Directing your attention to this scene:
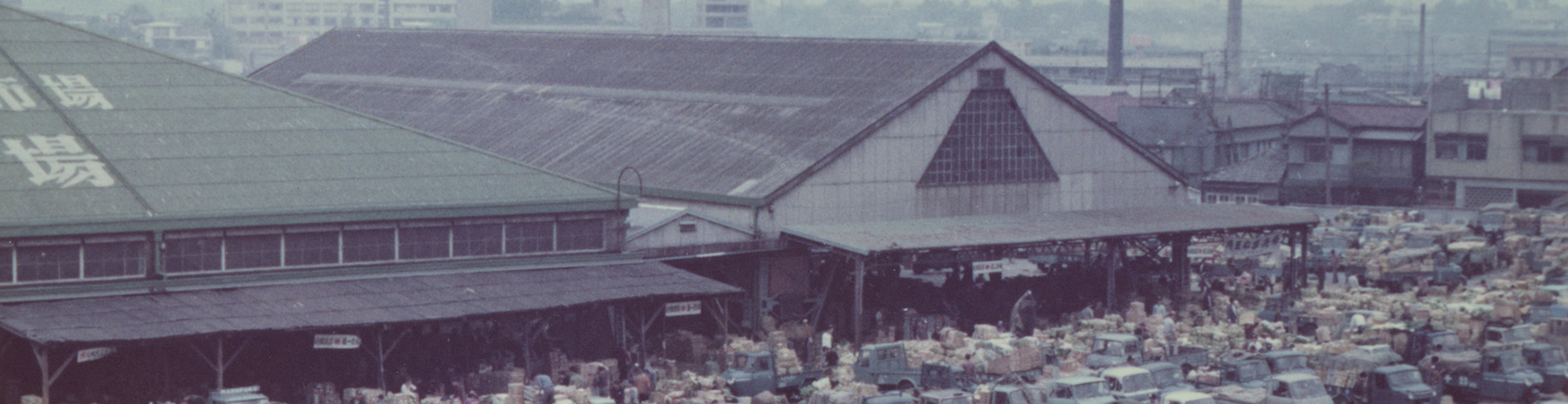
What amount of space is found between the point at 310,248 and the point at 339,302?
8.76 ft

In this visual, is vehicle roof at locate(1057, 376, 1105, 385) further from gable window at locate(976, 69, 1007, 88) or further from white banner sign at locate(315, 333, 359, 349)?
gable window at locate(976, 69, 1007, 88)

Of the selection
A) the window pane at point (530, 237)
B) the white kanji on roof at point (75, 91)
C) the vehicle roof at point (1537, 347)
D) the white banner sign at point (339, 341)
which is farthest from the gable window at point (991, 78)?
the white kanji on roof at point (75, 91)

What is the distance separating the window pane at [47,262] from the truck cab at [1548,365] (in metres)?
33.3

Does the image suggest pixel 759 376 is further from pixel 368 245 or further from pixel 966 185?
pixel 966 185

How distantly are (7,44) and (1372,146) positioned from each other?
3262 inches

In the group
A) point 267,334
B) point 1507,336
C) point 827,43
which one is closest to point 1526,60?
point 827,43

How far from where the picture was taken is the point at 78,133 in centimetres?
4794

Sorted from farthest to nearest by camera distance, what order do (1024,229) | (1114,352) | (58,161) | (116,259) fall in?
(1024,229) → (1114,352) → (58,161) → (116,259)

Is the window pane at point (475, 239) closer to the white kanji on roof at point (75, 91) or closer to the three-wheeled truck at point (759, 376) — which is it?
the three-wheeled truck at point (759, 376)

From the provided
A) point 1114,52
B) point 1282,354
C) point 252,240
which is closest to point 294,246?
point 252,240

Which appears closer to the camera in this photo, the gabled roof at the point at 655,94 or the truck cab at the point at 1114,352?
the truck cab at the point at 1114,352

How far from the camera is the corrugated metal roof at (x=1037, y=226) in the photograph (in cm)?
5597

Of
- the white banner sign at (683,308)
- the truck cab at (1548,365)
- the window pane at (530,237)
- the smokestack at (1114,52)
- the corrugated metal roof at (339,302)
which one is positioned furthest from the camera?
the smokestack at (1114,52)

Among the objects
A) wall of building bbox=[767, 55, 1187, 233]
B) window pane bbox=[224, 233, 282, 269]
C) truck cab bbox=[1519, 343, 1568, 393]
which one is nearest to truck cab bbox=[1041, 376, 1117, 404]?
truck cab bbox=[1519, 343, 1568, 393]
